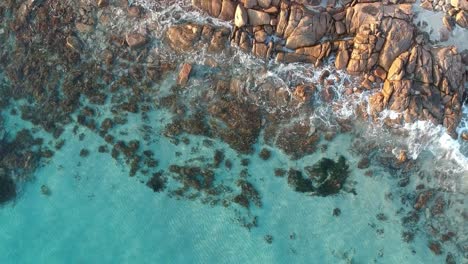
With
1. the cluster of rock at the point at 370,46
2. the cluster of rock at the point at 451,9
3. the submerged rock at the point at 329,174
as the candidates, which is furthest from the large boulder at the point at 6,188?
the cluster of rock at the point at 451,9

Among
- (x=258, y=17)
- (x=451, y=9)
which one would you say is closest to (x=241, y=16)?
(x=258, y=17)

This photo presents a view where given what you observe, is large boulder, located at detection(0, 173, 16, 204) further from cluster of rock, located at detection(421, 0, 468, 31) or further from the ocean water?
cluster of rock, located at detection(421, 0, 468, 31)

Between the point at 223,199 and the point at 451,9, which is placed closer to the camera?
the point at 451,9

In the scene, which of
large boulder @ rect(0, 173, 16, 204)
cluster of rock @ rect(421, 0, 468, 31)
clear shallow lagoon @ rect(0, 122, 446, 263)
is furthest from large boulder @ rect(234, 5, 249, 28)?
large boulder @ rect(0, 173, 16, 204)

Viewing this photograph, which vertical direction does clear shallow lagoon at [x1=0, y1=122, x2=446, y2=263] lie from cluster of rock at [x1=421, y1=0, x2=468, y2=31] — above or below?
below

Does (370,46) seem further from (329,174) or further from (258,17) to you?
(329,174)

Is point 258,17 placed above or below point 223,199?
above

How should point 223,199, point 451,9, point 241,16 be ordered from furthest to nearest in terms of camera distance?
1. point 223,199
2. point 451,9
3. point 241,16
